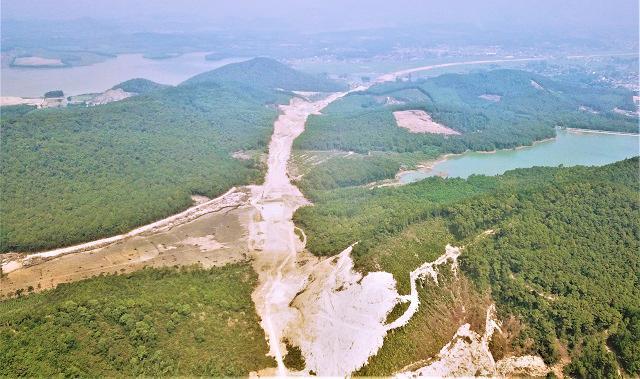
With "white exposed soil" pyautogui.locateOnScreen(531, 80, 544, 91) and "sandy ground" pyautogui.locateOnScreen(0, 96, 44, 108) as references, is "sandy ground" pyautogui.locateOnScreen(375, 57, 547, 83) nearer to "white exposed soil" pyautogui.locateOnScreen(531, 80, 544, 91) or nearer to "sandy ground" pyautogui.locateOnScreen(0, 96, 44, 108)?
"white exposed soil" pyautogui.locateOnScreen(531, 80, 544, 91)

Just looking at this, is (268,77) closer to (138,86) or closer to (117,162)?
(138,86)

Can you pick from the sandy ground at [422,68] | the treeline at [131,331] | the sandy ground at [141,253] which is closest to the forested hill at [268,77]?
the sandy ground at [422,68]

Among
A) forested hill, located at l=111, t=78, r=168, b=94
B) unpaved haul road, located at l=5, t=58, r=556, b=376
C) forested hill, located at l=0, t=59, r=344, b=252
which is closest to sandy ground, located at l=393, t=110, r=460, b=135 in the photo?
forested hill, located at l=0, t=59, r=344, b=252

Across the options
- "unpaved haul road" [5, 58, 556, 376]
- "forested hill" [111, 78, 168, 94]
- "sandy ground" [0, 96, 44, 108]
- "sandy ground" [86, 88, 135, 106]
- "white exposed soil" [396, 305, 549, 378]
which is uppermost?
"forested hill" [111, 78, 168, 94]

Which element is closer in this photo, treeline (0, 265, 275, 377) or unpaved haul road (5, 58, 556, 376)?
treeline (0, 265, 275, 377)

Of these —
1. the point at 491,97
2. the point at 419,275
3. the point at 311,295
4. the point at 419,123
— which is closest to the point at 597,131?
the point at 491,97

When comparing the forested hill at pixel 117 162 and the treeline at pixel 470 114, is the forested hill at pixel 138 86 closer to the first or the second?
the forested hill at pixel 117 162

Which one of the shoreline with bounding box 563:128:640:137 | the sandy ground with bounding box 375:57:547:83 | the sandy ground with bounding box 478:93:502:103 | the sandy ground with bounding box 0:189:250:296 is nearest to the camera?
the sandy ground with bounding box 0:189:250:296
